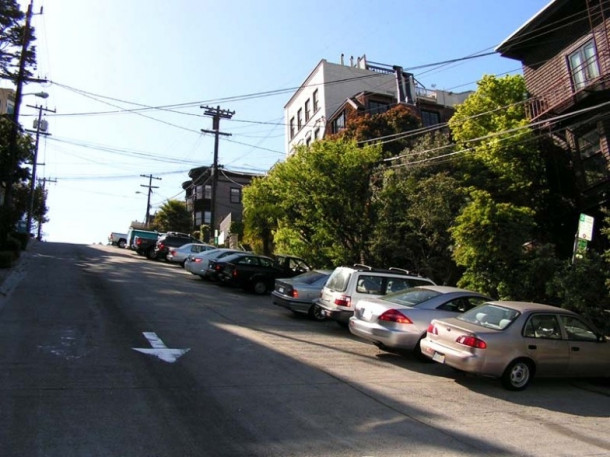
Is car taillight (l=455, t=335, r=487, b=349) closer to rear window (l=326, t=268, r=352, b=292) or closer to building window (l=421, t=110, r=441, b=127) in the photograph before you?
rear window (l=326, t=268, r=352, b=292)

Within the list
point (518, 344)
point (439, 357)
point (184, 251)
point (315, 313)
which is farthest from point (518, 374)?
point (184, 251)

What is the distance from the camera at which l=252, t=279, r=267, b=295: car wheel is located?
19641 millimetres

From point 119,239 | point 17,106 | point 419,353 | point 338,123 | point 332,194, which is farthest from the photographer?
point 119,239

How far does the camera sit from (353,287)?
12.5 metres

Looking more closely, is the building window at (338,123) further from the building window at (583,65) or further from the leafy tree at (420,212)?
the building window at (583,65)

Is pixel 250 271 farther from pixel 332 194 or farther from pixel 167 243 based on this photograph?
pixel 167 243

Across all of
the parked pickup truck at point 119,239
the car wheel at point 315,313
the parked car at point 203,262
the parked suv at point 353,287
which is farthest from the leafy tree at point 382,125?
the parked pickup truck at point 119,239

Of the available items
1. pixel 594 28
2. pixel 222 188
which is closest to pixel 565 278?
pixel 594 28

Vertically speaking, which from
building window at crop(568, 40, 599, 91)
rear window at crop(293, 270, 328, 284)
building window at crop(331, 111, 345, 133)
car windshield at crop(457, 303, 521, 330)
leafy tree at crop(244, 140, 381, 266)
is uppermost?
building window at crop(331, 111, 345, 133)

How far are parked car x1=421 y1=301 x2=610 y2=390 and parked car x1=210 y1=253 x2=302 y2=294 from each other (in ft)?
36.7

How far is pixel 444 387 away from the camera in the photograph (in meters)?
8.46

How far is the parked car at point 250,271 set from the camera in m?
19.7

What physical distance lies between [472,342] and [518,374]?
1079 mm

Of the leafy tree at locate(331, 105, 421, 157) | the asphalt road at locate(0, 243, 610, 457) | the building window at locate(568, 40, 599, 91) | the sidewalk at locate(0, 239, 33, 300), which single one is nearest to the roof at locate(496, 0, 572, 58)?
the building window at locate(568, 40, 599, 91)
